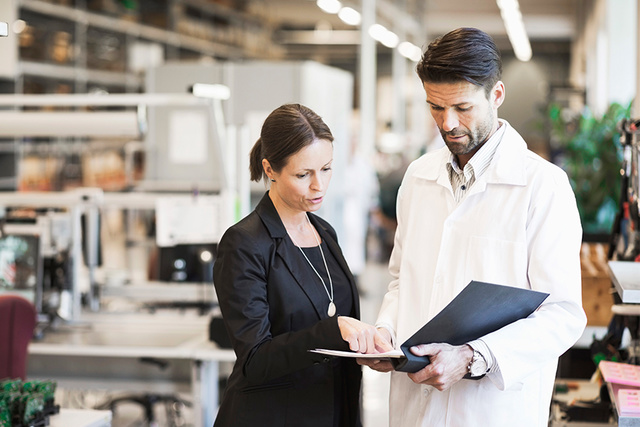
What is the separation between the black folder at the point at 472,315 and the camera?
5.30 feet

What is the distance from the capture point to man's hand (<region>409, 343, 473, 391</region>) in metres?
1.64

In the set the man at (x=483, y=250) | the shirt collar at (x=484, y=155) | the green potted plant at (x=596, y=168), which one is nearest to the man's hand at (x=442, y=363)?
the man at (x=483, y=250)

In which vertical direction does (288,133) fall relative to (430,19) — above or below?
below

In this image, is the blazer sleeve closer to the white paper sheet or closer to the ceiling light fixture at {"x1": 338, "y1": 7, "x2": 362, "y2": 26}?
the white paper sheet

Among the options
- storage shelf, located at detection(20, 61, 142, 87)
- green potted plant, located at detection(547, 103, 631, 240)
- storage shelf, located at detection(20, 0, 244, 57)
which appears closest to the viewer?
green potted plant, located at detection(547, 103, 631, 240)

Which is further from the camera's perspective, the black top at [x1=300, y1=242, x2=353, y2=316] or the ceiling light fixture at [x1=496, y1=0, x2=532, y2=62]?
the ceiling light fixture at [x1=496, y1=0, x2=532, y2=62]

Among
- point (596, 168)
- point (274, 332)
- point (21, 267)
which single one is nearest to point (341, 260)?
point (274, 332)

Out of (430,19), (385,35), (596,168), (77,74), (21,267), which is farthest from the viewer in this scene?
(430,19)

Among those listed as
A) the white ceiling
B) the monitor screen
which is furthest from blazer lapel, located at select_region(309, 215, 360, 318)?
the white ceiling

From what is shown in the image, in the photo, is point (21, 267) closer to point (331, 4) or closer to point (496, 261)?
point (496, 261)

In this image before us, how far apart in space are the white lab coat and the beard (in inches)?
2.6

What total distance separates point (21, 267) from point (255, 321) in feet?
7.55

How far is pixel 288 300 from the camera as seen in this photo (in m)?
1.88

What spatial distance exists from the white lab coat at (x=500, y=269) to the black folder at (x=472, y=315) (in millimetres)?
32
